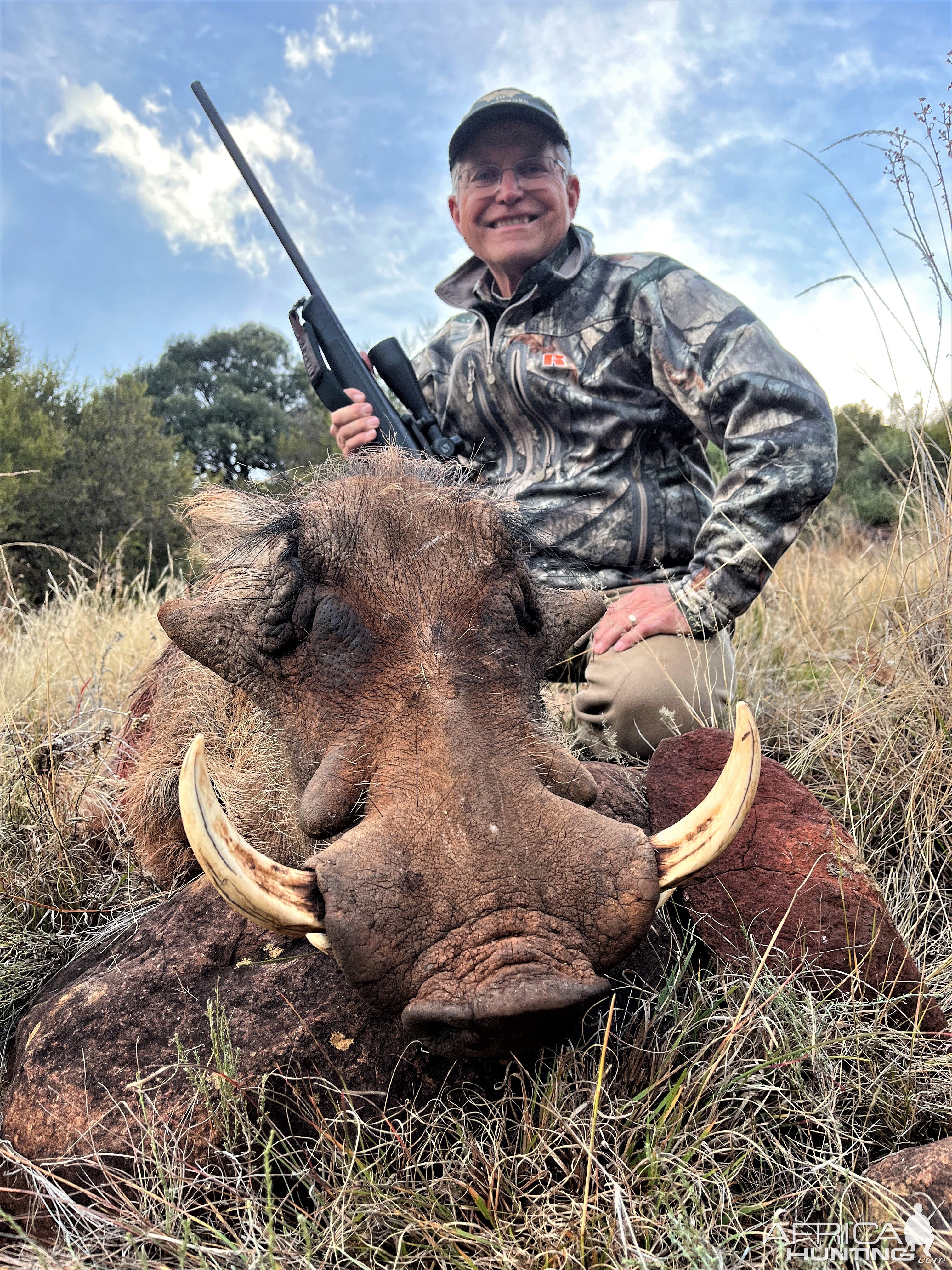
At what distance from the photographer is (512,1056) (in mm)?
1423

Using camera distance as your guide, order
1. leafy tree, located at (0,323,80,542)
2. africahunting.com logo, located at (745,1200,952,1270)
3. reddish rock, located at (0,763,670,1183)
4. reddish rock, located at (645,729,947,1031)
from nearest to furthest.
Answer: africahunting.com logo, located at (745,1200,952,1270), reddish rock, located at (0,763,670,1183), reddish rock, located at (645,729,947,1031), leafy tree, located at (0,323,80,542)

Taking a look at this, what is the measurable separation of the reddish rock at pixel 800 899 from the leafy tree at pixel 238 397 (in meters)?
17.0

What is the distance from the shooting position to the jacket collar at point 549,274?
3.91m

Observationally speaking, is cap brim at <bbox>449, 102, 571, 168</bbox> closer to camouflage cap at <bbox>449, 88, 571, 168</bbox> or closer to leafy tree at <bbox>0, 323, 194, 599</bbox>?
camouflage cap at <bbox>449, 88, 571, 168</bbox>

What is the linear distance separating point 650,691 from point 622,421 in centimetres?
130

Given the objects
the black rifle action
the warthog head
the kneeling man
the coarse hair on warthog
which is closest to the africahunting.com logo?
the warthog head

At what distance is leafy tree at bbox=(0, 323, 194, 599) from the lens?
353 inches

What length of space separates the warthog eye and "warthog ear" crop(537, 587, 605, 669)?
0.55m

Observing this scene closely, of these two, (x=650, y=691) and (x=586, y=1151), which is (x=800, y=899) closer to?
(x=586, y=1151)

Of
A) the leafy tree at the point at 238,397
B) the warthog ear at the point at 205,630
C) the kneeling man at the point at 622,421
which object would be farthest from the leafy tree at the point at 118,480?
the warthog ear at the point at 205,630

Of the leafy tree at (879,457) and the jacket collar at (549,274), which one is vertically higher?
the jacket collar at (549,274)

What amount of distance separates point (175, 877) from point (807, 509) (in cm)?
259

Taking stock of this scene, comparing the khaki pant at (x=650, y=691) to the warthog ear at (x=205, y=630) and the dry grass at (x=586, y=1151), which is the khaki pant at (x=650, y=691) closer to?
the dry grass at (x=586, y=1151)

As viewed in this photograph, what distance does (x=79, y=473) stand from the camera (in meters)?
11.6
